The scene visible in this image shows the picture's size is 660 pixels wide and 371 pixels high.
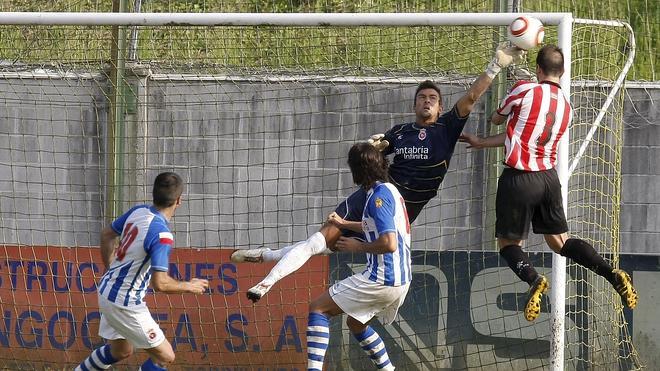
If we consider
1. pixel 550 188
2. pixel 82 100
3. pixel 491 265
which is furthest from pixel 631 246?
pixel 82 100

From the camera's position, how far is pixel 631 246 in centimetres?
1035

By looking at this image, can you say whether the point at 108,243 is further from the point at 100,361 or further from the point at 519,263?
the point at 519,263

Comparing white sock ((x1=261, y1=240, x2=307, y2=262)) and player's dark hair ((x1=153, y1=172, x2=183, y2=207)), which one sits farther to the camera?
white sock ((x1=261, y1=240, x2=307, y2=262))

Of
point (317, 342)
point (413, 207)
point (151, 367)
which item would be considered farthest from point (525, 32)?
point (151, 367)

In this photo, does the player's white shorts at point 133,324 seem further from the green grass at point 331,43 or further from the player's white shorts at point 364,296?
the green grass at point 331,43

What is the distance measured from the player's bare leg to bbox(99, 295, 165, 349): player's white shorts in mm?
849

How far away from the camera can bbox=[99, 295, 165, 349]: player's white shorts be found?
7.12 m

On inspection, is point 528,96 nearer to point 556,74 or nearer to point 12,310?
point 556,74

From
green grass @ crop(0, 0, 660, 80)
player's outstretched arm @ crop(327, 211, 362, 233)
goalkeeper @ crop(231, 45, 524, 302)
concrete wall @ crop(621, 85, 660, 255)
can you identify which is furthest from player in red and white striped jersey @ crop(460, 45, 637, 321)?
concrete wall @ crop(621, 85, 660, 255)

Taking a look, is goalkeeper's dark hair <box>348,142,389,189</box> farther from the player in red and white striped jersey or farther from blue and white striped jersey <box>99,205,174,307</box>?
blue and white striped jersey <box>99,205,174,307</box>

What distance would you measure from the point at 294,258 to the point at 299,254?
52 mm

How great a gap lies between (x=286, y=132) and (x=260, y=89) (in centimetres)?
46

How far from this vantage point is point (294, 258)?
314 inches

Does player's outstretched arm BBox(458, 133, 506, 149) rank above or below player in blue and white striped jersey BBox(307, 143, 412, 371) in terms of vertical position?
above
